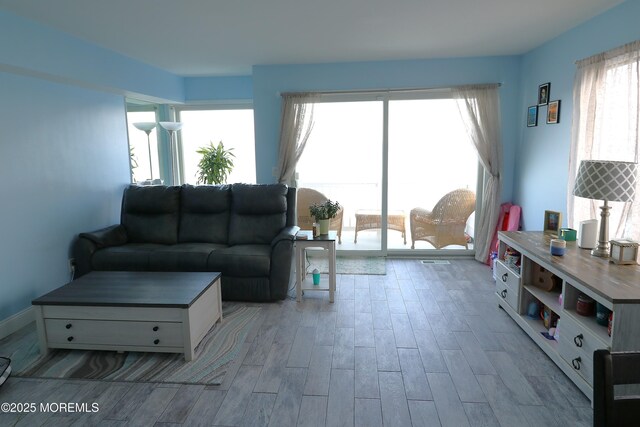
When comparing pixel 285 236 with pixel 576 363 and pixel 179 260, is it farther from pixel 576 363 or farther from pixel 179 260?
pixel 576 363

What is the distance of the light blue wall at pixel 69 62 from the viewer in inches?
114

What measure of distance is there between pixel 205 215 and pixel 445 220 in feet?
9.74

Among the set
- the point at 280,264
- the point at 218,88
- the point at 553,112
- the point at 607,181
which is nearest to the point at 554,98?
the point at 553,112

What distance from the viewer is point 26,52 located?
118 inches

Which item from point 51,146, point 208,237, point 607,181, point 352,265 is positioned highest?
point 51,146

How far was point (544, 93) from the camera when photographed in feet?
13.1

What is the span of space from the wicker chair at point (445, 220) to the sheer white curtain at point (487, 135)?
0.23 metres

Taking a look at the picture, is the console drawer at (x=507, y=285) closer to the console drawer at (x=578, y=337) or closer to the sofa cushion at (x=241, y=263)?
the console drawer at (x=578, y=337)

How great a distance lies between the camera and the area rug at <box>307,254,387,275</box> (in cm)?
458

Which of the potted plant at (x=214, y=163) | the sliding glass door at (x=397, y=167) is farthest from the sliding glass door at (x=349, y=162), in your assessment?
the potted plant at (x=214, y=163)

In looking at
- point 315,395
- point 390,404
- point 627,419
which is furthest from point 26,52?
point 627,419

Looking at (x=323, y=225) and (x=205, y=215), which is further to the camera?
(x=205, y=215)

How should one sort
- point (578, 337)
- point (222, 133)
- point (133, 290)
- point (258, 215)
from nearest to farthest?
1. point (578, 337)
2. point (133, 290)
3. point (258, 215)
4. point (222, 133)

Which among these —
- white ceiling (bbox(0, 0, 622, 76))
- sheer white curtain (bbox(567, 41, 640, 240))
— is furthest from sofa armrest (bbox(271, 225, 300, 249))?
sheer white curtain (bbox(567, 41, 640, 240))
